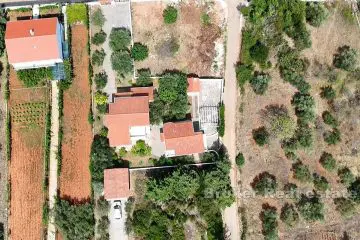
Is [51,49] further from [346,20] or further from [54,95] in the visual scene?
[346,20]

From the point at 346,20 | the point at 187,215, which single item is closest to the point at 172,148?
the point at 187,215

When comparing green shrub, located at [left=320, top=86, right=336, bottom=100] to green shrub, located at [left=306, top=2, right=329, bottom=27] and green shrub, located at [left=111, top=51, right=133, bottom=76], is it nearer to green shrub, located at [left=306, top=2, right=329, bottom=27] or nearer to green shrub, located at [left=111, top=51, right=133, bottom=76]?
green shrub, located at [left=306, top=2, right=329, bottom=27]

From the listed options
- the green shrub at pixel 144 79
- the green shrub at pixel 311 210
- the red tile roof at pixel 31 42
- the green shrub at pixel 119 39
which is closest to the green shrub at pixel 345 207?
the green shrub at pixel 311 210

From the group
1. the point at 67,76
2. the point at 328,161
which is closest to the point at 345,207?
the point at 328,161

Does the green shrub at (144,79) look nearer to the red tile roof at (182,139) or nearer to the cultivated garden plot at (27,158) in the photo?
the red tile roof at (182,139)

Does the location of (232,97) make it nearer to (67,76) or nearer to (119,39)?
(119,39)

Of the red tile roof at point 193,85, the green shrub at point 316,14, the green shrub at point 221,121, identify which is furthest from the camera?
the green shrub at point 316,14
